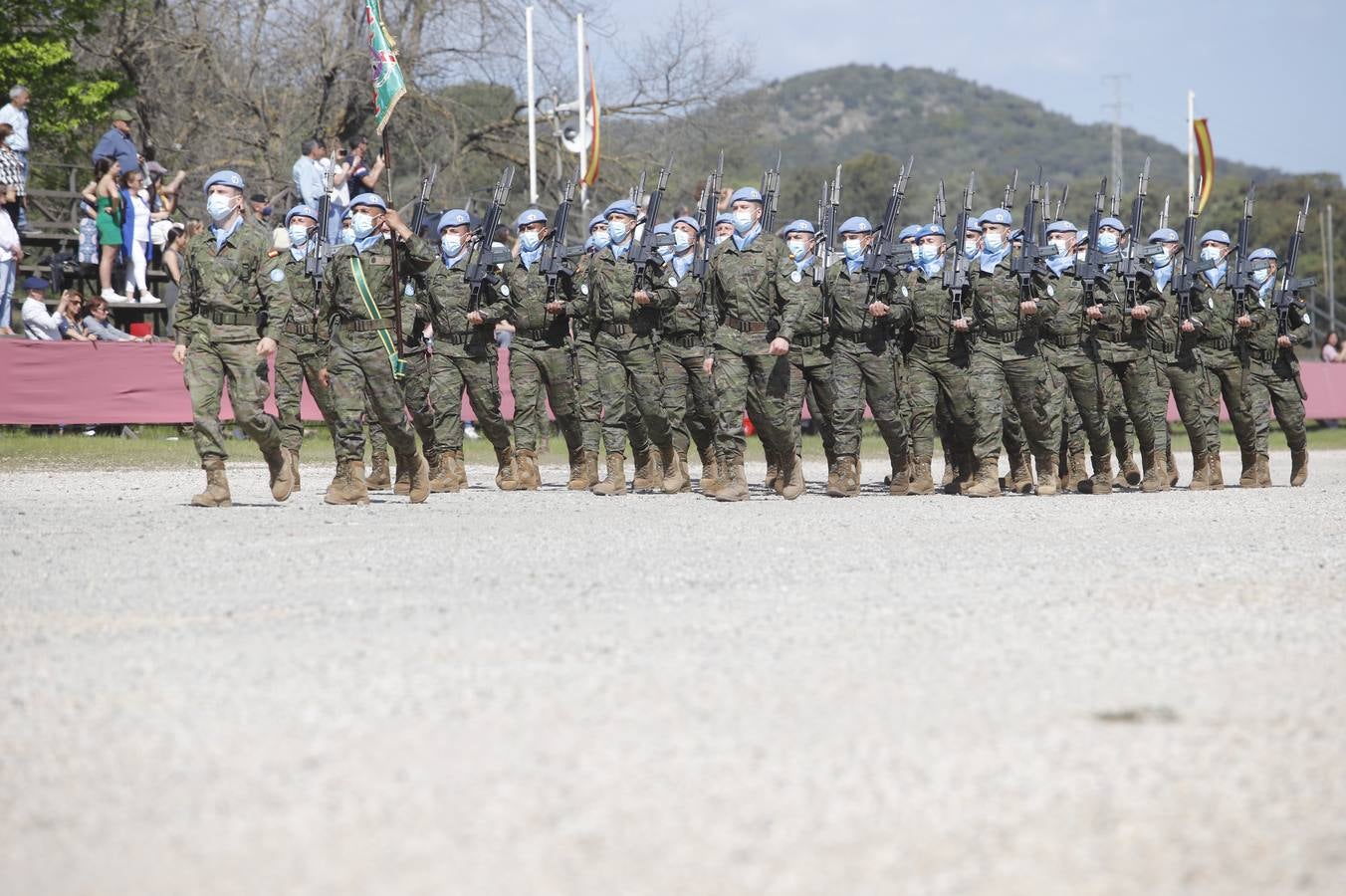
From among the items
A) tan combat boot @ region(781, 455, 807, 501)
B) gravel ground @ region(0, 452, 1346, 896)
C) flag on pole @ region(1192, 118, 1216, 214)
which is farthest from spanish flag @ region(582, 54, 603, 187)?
gravel ground @ region(0, 452, 1346, 896)

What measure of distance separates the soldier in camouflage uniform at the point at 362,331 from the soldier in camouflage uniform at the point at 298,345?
0.32 meters

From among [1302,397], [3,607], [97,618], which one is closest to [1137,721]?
[97,618]

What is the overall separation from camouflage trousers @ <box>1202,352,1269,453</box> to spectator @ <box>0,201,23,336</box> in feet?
44.1

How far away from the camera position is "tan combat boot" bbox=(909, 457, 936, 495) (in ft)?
52.6

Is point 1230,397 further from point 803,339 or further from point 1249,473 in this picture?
point 803,339

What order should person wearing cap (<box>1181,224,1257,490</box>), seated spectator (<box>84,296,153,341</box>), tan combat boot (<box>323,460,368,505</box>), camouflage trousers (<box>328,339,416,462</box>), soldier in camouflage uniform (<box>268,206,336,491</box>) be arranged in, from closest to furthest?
camouflage trousers (<box>328,339,416,462</box>) → tan combat boot (<box>323,460,368,505</box>) → soldier in camouflage uniform (<box>268,206,336,491</box>) → person wearing cap (<box>1181,224,1257,490</box>) → seated spectator (<box>84,296,153,341</box>)

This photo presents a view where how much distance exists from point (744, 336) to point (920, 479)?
2.53 m

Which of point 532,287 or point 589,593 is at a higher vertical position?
point 532,287

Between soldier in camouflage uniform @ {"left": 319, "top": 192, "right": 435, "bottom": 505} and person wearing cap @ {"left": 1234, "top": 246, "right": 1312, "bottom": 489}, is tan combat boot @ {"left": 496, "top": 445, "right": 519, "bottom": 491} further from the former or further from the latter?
person wearing cap @ {"left": 1234, "top": 246, "right": 1312, "bottom": 489}

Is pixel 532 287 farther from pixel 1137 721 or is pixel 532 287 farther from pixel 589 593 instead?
pixel 1137 721

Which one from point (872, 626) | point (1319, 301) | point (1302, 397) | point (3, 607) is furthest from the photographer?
point (1319, 301)

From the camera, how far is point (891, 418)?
15641 mm

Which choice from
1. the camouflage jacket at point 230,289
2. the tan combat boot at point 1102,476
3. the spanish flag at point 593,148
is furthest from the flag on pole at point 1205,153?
the camouflage jacket at point 230,289

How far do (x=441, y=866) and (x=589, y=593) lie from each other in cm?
418
